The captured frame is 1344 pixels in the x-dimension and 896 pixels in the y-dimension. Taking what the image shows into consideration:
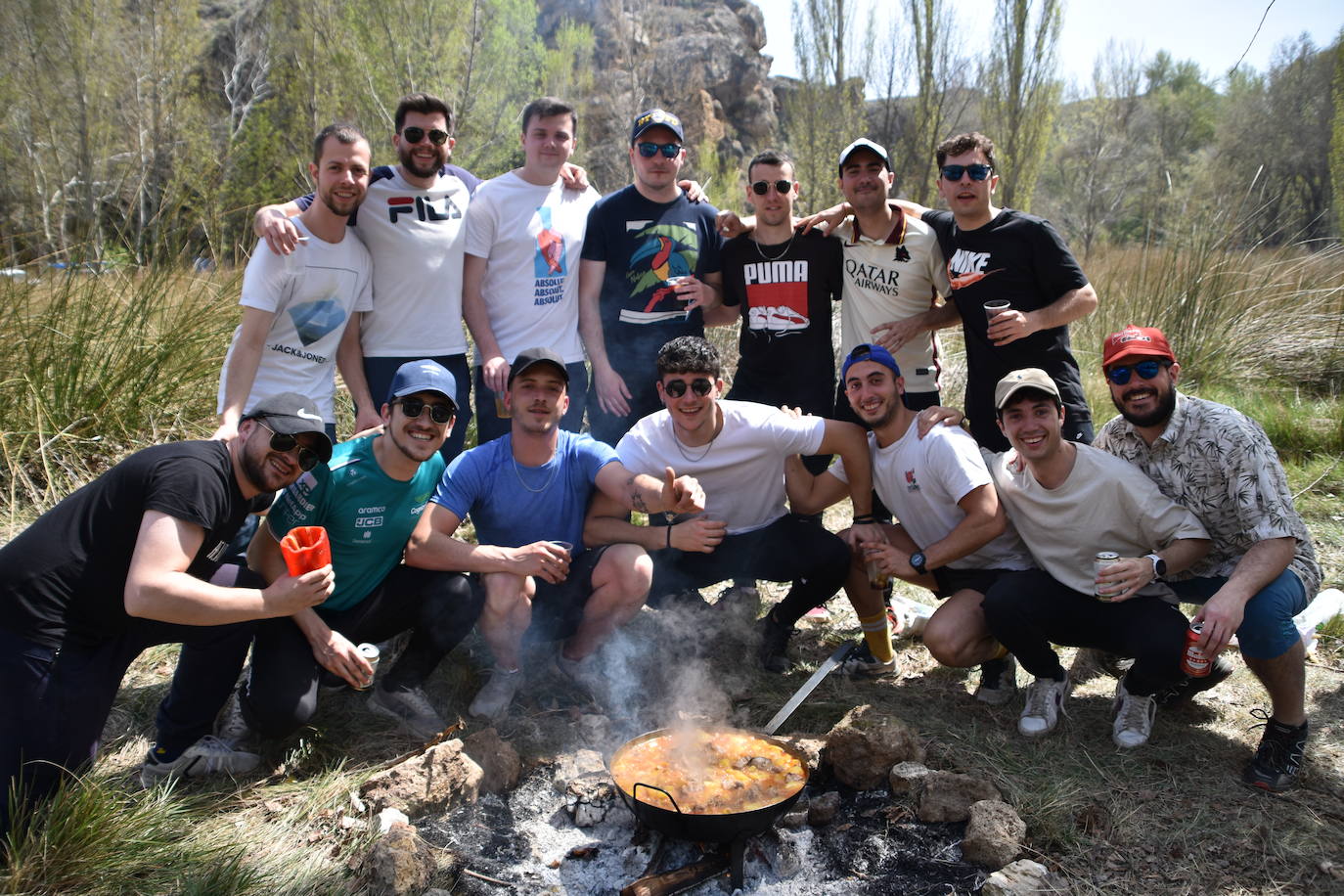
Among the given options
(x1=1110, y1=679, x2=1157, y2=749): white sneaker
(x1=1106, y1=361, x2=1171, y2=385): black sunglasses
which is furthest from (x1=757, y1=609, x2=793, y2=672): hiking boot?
(x1=1106, y1=361, x2=1171, y2=385): black sunglasses

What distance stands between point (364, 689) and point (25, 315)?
371 cm

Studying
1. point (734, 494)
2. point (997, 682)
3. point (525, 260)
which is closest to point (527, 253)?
Result: point (525, 260)

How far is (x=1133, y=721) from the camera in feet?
12.1

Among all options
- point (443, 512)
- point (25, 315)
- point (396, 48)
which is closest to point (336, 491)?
point (443, 512)

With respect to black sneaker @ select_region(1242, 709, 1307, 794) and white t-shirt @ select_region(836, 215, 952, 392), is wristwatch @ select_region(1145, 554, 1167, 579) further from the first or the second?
white t-shirt @ select_region(836, 215, 952, 392)

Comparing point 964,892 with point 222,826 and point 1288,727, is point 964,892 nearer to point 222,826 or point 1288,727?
point 1288,727

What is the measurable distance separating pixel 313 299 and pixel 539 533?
158cm

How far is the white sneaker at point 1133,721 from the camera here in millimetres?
3650

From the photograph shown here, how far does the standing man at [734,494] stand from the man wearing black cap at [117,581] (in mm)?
1554

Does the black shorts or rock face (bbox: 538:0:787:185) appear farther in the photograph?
rock face (bbox: 538:0:787:185)

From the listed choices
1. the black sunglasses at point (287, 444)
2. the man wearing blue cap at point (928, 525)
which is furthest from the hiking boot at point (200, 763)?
the man wearing blue cap at point (928, 525)

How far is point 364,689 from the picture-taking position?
4113 millimetres

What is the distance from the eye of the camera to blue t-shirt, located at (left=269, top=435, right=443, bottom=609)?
3609mm

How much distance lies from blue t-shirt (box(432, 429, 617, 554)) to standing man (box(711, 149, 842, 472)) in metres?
1.21
